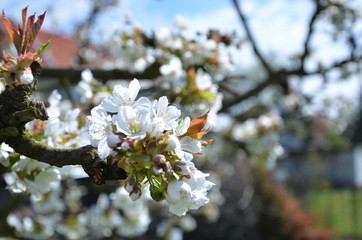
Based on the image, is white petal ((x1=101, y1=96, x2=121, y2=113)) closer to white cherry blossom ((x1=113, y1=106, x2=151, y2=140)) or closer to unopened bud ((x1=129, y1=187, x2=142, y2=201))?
white cherry blossom ((x1=113, y1=106, x2=151, y2=140))

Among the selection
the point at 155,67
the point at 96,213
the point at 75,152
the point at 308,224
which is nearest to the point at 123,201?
the point at 96,213

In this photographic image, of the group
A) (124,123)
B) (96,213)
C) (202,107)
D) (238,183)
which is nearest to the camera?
(124,123)

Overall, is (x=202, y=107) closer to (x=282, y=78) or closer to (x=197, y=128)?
(x=197, y=128)

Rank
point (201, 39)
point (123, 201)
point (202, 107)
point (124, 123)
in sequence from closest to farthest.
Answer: point (124, 123) → point (202, 107) → point (201, 39) → point (123, 201)

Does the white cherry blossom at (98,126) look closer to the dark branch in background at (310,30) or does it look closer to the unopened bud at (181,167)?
the unopened bud at (181,167)

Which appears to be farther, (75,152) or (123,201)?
(123,201)

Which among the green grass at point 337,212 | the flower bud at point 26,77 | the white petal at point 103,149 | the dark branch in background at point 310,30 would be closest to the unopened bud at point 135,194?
the white petal at point 103,149
